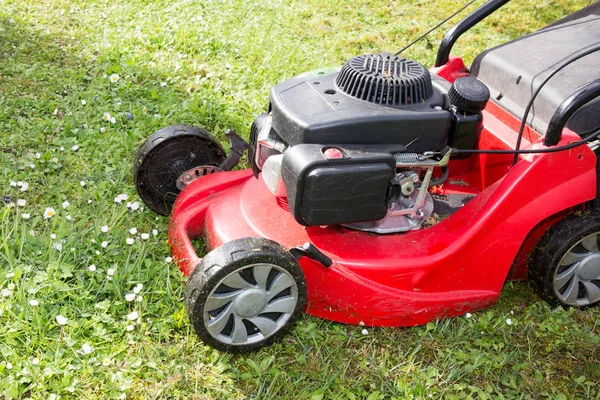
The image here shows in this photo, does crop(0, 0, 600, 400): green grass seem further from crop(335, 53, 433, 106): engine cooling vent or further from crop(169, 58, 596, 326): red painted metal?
crop(335, 53, 433, 106): engine cooling vent

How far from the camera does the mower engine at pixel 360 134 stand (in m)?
2.06

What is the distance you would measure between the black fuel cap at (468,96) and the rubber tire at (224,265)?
745 millimetres

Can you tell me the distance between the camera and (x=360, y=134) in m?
2.13

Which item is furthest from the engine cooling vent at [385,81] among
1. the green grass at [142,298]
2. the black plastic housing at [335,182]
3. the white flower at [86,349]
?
the white flower at [86,349]

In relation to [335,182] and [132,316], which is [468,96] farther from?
[132,316]

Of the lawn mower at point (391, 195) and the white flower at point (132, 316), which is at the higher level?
the lawn mower at point (391, 195)

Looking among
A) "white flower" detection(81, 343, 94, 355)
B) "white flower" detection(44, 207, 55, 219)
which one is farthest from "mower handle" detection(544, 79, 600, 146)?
"white flower" detection(44, 207, 55, 219)

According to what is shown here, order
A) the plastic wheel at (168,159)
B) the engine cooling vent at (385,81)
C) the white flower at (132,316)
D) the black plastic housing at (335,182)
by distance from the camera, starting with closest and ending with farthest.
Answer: the black plastic housing at (335,182)
the engine cooling vent at (385,81)
the white flower at (132,316)
the plastic wheel at (168,159)

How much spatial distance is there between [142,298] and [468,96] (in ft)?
4.28

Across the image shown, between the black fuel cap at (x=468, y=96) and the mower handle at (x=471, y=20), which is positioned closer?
the black fuel cap at (x=468, y=96)

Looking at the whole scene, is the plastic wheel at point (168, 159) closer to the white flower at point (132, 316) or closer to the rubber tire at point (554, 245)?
the white flower at point (132, 316)

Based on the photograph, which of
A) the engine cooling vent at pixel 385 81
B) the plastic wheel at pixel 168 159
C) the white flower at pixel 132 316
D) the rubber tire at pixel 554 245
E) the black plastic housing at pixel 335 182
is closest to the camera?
the black plastic housing at pixel 335 182

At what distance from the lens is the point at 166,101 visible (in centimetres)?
371

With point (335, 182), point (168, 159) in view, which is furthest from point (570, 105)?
point (168, 159)
